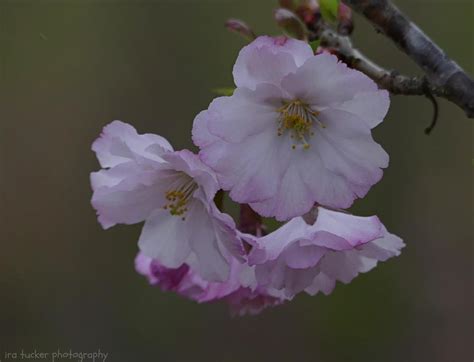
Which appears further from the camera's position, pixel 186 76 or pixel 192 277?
pixel 186 76

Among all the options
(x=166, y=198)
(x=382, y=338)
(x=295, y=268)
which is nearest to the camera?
(x=295, y=268)

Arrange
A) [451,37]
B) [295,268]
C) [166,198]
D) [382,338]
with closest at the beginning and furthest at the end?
[295,268] < [166,198] < [382,338] < [451,37]

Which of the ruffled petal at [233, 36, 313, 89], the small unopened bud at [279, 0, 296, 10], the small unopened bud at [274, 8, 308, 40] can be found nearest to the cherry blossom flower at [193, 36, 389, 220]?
the ruffled petal at [233, 36, 313, 89]

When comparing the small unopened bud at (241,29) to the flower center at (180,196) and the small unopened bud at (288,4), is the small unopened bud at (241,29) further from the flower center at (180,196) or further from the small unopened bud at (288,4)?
the flower center at (180,196)

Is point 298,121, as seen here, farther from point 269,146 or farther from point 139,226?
point 139,226

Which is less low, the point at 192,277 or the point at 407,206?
the point at 192,277

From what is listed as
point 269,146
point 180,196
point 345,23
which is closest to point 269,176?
point 269,146

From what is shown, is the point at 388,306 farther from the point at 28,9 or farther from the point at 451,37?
the point at 28,9

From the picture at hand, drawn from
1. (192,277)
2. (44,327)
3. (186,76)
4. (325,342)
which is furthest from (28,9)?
(192,277)
